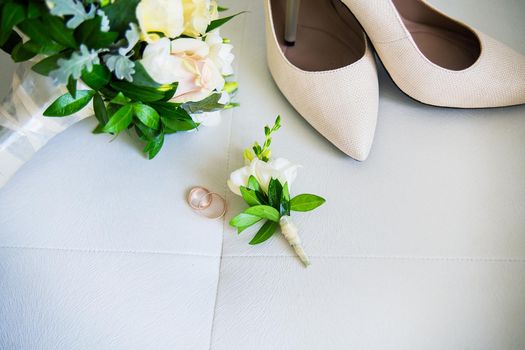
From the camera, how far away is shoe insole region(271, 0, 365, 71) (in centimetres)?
80


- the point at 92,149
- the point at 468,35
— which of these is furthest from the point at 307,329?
the point at 468,35

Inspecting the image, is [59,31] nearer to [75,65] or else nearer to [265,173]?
[75,65]

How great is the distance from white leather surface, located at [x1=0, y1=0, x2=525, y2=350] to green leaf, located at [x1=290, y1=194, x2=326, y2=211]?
31 mm

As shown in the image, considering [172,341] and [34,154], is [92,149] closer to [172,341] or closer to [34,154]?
[34,154]

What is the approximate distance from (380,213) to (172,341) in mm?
358

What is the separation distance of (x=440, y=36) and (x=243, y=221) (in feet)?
1.68

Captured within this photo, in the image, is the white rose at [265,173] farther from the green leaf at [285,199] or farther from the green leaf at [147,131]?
the green leaf at [147,131]

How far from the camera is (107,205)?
0.67 meters

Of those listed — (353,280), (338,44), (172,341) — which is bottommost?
(172,341)

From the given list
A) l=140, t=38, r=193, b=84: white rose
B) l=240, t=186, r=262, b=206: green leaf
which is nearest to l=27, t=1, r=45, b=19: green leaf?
l=140, t=38, r=193, b=84: white rose

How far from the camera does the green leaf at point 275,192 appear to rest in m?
0.60

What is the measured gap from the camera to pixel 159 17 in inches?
18.8

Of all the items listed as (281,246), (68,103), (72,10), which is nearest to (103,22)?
(72,10)

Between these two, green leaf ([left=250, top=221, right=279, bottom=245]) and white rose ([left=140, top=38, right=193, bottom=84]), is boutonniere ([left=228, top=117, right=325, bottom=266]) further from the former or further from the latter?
white rose ([left=140, top=38, right=193, bottom=84])
